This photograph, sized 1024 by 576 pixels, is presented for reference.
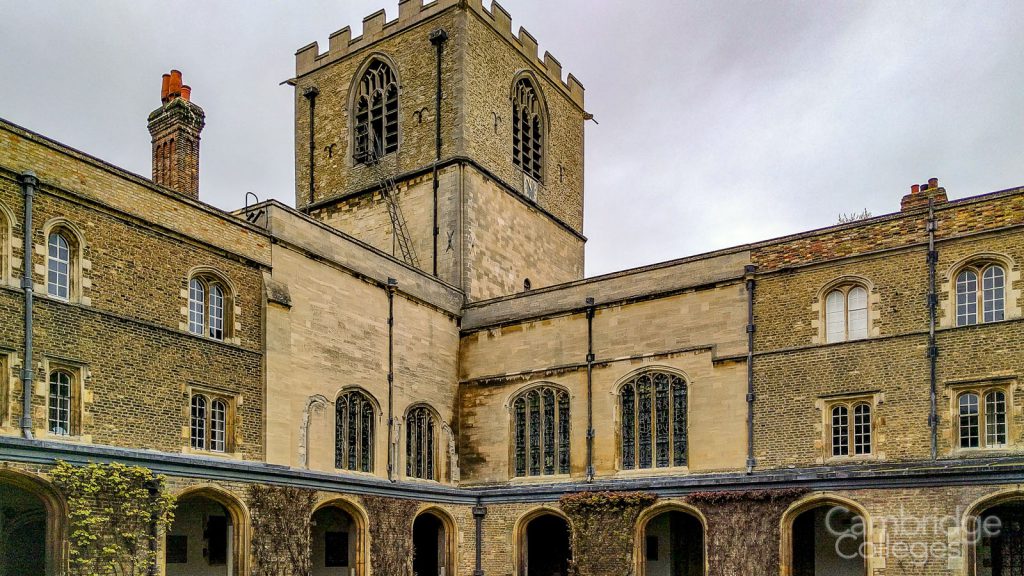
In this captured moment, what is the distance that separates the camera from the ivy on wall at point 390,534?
2147 centimetres

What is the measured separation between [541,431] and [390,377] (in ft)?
14.0

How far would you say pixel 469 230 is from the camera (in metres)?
27.9

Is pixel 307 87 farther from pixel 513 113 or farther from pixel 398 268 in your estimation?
pixel 398 268

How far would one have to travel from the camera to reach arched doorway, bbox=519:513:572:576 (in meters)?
25.5

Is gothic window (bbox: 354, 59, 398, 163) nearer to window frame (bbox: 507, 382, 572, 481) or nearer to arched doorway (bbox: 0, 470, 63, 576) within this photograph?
window frame (bbox: 507, 382, 572, 481)

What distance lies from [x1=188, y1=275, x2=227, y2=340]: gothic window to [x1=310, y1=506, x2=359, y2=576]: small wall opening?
226 inches

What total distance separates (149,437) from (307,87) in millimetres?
18482

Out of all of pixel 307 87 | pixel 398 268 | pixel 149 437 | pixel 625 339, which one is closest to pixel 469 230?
pixel 398 268

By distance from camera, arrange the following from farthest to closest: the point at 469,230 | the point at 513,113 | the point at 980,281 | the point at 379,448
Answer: the point at 513,113
the point at 469,230
the point at 379,448
the point at 980,281

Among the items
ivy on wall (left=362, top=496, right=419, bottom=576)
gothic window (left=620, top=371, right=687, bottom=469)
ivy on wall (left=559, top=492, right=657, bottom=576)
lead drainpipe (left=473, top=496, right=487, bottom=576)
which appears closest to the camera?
ivy on wall (left=362, top=496, right=419, bottom=576)

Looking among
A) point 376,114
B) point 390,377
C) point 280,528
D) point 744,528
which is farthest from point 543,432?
point 376,114

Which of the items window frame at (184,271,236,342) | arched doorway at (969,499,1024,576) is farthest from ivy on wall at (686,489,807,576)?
window frame at (184,271,236,342)

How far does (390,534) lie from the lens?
21922 millimetres

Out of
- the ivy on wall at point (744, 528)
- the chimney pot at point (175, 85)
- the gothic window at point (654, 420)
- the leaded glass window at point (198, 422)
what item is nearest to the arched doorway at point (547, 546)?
the gothic window at point (654, 420)
